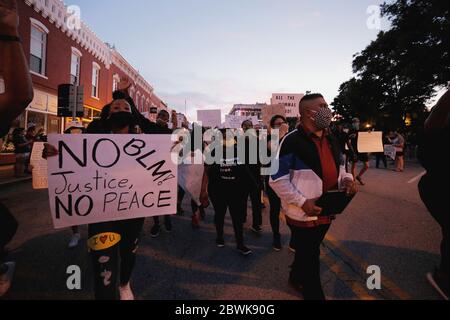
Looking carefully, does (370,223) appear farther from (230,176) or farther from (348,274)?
(230,176)

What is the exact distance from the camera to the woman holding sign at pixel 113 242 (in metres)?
2.40

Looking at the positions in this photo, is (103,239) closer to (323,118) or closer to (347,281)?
(323,118)

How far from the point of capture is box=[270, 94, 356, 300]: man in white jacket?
2541 mm

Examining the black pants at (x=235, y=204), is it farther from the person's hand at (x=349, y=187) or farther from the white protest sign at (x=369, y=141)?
the white protest sign at (x=369, y=141)

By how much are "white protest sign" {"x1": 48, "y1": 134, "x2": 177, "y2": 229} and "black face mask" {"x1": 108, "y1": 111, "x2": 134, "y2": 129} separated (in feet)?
0.81

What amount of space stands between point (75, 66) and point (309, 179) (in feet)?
69.3

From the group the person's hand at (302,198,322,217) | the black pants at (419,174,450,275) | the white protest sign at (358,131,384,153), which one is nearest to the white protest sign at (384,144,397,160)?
the white protest sign at (358,131,384,153)

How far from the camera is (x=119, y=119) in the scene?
272 centimetres

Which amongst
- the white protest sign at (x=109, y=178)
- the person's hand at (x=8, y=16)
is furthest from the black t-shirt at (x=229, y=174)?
the person's hand at (x=8, y=16)

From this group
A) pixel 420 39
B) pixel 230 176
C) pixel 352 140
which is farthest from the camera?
pixel 420 39

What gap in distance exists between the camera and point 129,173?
2645 millimetres

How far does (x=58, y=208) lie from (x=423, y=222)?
21.1 ft

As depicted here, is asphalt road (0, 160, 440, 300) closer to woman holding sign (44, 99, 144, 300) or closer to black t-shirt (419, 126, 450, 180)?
woman holding sign (44, 99, 144, 300)
